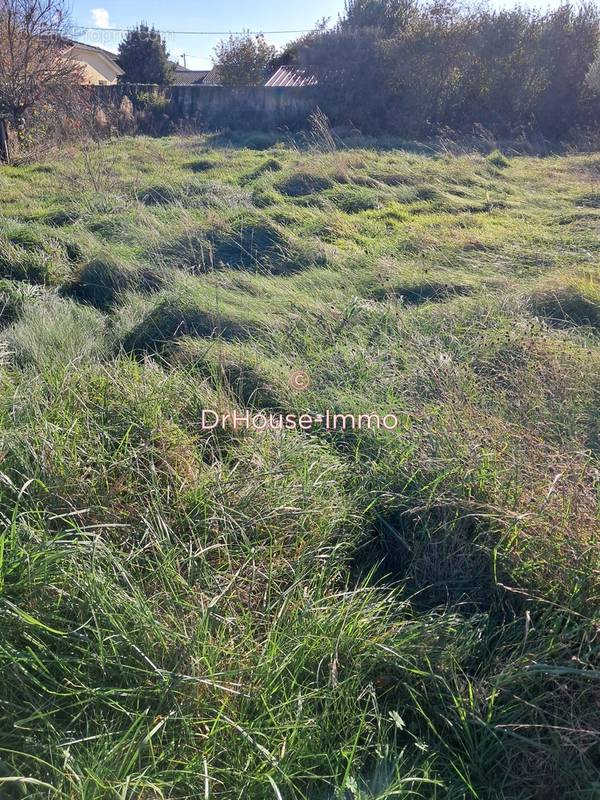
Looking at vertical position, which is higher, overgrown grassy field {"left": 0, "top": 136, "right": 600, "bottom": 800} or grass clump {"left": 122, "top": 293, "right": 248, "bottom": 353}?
grass clump {"left": 122, "top": 293, "right": 248, "bottom": 353}

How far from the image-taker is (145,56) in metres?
27.5

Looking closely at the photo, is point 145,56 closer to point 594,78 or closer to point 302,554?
point 594,78

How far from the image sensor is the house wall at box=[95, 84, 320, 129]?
19.8m

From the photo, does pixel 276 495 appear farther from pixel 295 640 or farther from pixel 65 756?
pixel 65 756

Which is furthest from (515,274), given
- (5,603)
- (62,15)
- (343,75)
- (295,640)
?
(343,75)

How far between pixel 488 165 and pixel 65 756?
477 inches

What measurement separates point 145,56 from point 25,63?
16987 mm

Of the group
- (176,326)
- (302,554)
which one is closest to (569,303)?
(176,326)

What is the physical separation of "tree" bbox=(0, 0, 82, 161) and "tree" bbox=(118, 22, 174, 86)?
15.4m

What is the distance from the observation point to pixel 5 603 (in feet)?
6.47

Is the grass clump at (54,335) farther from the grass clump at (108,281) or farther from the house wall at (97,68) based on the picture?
the house wall at (97,68)

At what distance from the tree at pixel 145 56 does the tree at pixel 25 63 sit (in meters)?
15.4

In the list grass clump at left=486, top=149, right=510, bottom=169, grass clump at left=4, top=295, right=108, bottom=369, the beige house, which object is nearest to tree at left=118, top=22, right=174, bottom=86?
the beige house

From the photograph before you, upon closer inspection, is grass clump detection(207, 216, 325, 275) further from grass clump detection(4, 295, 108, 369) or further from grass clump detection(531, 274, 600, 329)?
grass clump detection(531, 274, 600, 329)
